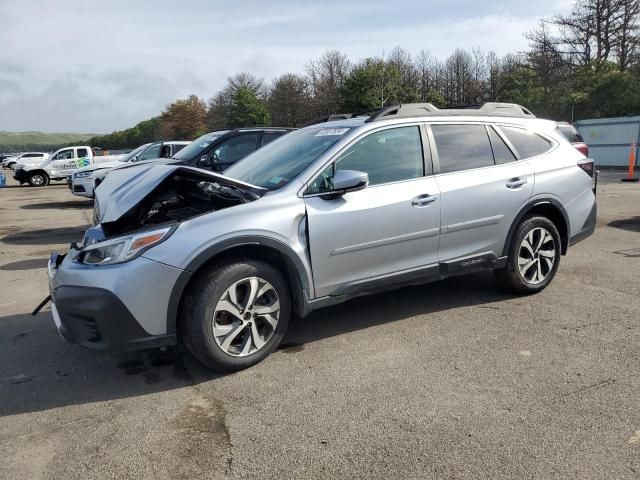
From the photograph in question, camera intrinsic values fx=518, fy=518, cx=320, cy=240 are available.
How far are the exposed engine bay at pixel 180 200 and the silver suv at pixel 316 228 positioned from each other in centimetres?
2

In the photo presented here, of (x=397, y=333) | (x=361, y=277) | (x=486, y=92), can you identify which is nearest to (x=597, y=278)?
(x=397, y=333)

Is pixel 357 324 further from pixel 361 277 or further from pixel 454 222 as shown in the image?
pixel 454 222

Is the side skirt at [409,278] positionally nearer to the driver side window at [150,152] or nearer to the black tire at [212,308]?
the black tire at [212,308]

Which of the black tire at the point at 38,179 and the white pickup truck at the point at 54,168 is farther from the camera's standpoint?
the black tire at the point at 38,179

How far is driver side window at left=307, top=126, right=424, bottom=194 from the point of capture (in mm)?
4008

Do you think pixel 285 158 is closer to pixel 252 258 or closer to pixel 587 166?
pixel 252 258

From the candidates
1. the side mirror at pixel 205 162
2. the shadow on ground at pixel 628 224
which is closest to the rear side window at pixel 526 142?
the shadow on ground at pixel 628 224

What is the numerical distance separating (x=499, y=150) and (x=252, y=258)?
103 inches

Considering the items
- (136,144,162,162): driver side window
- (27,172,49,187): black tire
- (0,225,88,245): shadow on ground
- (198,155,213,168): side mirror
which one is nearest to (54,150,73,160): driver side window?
(27,172,49,187): black tire

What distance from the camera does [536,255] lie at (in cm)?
495

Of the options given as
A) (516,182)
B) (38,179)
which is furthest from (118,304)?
(38,179)

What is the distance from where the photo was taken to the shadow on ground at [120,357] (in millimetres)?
3432

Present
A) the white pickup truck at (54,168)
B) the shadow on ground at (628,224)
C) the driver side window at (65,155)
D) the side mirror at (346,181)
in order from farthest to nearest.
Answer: the driver side window at (65,155), the white pickup truck at (54,168), the shadow on ground at (628,224), the side mirror at (346,181)

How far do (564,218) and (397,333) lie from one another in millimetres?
2177
